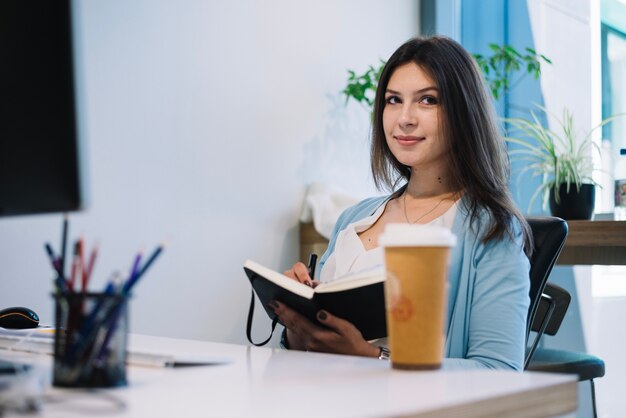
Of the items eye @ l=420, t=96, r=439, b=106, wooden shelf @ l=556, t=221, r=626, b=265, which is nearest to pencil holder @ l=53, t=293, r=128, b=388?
eye @ l=420, t=96, r=439, b=106

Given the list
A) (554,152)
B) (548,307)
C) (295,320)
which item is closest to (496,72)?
(554,152)

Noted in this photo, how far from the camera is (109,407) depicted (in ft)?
→ 2.24

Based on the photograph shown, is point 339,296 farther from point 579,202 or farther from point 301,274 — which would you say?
point 579,202

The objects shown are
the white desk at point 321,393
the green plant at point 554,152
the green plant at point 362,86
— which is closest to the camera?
the white desk at point 321,393

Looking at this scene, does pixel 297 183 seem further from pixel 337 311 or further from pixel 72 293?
pixel 72 293

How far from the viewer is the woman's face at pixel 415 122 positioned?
1699mm

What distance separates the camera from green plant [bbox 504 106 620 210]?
2797 mm

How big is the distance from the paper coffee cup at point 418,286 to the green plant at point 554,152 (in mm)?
1992

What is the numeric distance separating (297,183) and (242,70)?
1.46ft

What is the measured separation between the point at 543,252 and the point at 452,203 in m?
0.22

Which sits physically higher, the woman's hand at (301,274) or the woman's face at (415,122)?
the woman's face at (415,122)

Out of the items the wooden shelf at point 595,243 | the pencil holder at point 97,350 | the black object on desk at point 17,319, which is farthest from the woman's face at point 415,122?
the pencil holder at point 97,350

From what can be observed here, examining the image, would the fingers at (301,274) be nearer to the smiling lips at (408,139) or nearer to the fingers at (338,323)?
the fingers at (338,323)

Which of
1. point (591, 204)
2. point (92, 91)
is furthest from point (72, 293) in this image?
point (591, 204)
